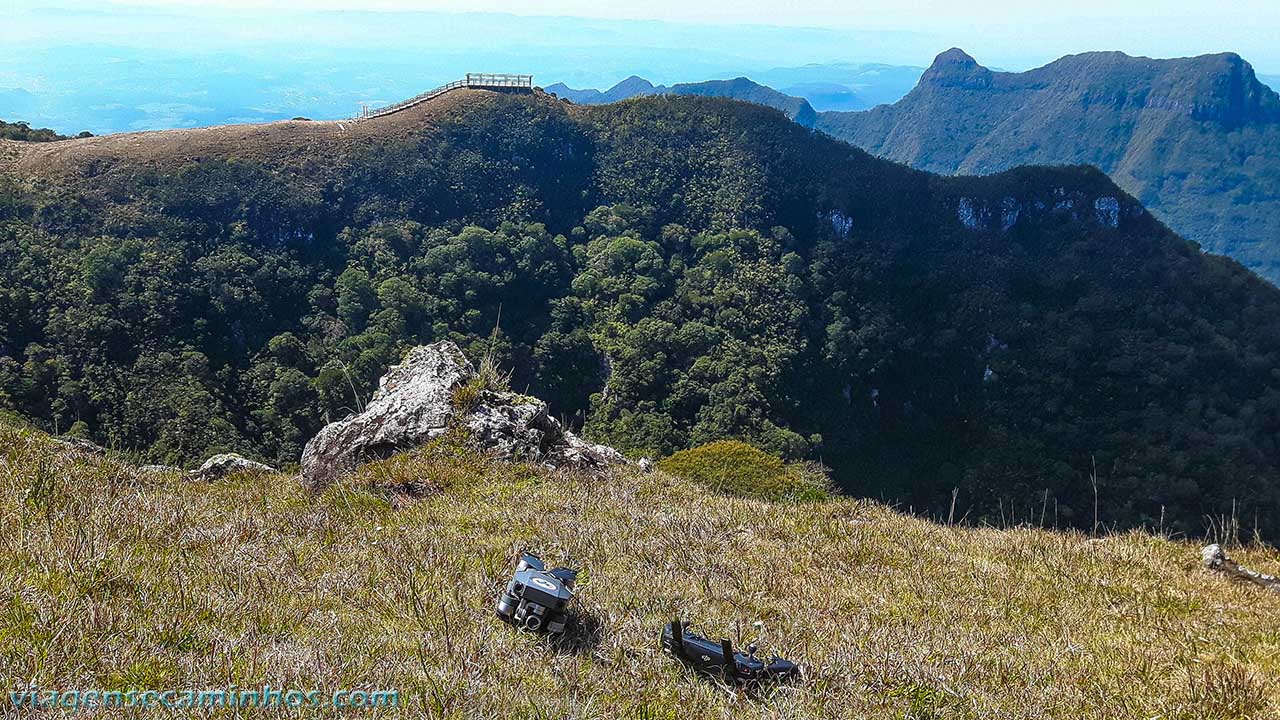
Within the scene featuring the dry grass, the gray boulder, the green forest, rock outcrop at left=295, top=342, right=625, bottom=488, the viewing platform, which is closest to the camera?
the dry grass

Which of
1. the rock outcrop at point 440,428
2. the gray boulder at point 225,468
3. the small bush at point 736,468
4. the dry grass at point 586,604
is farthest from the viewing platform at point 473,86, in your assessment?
the dry grass at point 586,604

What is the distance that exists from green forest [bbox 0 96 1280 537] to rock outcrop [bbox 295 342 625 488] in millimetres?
29051

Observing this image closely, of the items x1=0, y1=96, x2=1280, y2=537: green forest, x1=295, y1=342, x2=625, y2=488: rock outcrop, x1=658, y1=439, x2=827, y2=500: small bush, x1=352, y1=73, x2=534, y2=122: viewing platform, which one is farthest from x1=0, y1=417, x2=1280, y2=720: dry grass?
x1=352, y1=73, x2=534, y2=122: viewing platform

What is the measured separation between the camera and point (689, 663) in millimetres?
3078

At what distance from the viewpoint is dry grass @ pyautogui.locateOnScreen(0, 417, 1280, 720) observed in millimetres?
2654

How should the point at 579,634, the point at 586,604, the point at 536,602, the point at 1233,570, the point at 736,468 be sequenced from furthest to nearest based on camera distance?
1. the point at 736,468
2. the point at 1233,570
3. the point at 586,604
4. the point at 579,634
5. the point at 536,602

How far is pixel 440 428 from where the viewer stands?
22.9 feet

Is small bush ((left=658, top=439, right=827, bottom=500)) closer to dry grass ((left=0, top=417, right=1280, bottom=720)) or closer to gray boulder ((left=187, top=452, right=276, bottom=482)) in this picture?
gray boulder ((left=187, top=452, right=276, bottom=482))

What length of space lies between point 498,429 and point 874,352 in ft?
190

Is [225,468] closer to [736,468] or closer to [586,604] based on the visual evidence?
[586,604]

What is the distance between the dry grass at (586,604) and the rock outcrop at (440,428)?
3.08 ft

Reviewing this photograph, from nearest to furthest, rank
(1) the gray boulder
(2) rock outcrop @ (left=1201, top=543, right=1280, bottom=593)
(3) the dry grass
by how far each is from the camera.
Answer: (3) the dry grass
(2) rock outcrop @ (left=1201, top=543, right=1280, bottom=593)
(1) the gray boulder

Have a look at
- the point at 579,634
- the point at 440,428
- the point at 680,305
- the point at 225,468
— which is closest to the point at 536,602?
the point at 579,634

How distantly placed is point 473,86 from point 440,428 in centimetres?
7818
